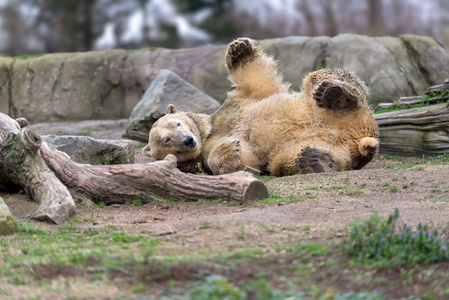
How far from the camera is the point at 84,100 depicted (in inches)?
482

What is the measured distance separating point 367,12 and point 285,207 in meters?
9.89

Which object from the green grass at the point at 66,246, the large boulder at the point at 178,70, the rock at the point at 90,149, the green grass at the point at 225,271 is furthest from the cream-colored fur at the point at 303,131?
the large boulder at the point at 178,70

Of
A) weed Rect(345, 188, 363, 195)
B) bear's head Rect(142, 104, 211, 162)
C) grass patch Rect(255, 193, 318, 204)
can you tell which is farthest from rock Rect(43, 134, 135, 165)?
weed Rect(345, 188, 363, 195)

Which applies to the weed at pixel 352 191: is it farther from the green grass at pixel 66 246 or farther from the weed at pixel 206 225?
the green grass at pixel 66 246

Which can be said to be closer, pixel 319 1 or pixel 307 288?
pixel 307 288

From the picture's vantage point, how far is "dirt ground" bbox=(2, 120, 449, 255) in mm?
3340

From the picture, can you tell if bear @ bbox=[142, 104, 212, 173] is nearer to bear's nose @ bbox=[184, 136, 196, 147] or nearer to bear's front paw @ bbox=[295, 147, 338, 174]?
bear's nose @ bbox=[184, 136, 196, 147]

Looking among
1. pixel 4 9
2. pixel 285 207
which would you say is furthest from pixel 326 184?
pixel 4 9

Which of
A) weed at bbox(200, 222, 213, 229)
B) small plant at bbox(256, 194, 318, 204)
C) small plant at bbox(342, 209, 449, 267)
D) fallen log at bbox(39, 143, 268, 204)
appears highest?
small plant at bbox(342, 209, 449, 267)

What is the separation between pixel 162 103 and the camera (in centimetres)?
838

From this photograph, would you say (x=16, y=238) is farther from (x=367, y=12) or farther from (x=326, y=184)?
(x=367, y=12)

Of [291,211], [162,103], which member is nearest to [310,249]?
[291,211]

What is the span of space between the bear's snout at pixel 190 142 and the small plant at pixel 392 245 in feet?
8.85

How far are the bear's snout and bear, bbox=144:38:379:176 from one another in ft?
0.46
